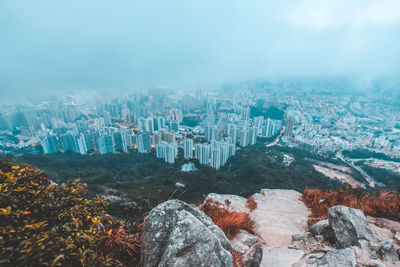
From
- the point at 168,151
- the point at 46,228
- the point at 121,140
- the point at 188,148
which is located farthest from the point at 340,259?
the point at 121,140

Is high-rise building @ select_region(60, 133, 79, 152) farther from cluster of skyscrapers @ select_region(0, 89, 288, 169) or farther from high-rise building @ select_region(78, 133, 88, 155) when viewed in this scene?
high-rise building @ select_region(78, 133, 88, 155)

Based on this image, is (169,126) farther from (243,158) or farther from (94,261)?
(94,261)

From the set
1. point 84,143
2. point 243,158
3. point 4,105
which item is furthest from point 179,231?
point 4,105

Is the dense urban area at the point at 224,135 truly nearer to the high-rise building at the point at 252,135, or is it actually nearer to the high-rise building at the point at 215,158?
the high-rise building at the point at 215,158

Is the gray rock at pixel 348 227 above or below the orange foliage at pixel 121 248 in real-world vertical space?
below

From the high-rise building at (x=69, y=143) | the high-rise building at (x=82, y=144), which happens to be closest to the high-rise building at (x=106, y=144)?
the high-rise building at (x=82, y=144)

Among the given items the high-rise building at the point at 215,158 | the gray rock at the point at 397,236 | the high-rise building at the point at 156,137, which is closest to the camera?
the gray rock at the point at 397,236

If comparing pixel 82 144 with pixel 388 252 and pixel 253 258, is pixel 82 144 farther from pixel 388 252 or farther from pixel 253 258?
pixel 388 252
